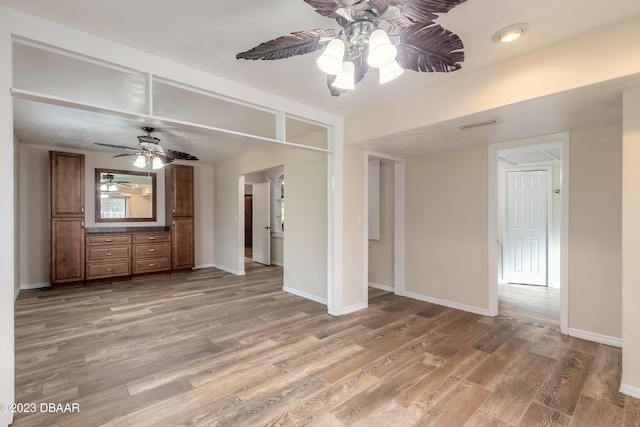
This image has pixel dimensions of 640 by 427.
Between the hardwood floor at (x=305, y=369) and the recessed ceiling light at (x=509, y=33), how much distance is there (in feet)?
8.23

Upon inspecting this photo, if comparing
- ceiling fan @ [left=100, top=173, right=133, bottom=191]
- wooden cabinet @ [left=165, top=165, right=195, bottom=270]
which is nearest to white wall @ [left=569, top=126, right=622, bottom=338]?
wooden cabinet @ [left=165, top=165, right=195, bottom=270]

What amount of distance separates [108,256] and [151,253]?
2.30 ft

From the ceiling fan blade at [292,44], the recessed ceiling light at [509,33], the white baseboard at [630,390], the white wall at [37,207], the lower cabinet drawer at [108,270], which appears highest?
the recessed ceiling light at [509,33]

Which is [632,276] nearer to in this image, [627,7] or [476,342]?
[476,342]

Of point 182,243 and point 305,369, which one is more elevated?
point 182,243

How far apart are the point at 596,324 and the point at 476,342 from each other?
1.26 meters

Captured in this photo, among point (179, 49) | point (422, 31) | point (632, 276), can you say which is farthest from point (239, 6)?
point (632, 276)

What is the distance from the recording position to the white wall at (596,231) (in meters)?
2.90

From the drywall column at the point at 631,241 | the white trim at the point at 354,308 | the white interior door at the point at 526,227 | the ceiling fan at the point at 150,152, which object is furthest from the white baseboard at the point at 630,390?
the ceiling fan at the point at 150,152

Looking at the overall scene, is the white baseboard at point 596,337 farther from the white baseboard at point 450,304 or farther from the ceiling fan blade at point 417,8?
the ceiling fan blade at point 417,8

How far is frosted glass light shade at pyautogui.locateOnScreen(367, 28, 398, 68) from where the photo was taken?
1387 mm

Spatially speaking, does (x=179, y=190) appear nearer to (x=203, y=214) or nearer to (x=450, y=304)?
(x=203, y=214)

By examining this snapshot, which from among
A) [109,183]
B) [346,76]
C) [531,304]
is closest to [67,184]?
[109,183]

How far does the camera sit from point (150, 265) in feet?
19.3
